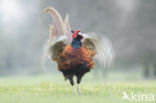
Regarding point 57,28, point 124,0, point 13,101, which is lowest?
point 13,101

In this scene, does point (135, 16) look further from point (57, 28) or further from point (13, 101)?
point (13, 101)

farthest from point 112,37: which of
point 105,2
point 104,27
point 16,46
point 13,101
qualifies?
point 13,101

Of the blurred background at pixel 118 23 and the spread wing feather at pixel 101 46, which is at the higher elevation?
the blurred background at pixel 118 23

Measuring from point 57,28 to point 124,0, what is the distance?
19624 millimetres

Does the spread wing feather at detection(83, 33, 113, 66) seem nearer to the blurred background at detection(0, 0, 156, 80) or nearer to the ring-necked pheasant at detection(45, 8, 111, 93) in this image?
the ring-necked pheasant at detection(45, 8, 111, 93)

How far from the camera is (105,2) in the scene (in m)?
30.6

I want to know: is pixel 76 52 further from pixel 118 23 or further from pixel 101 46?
pixel 118 23

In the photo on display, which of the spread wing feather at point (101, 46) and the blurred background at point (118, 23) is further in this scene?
the blurred background at point (118, 23)

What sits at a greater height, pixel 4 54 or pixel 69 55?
pixel 4 54

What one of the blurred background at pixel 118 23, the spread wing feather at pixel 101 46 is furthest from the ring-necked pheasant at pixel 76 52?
the blurred background at pixel 118 23

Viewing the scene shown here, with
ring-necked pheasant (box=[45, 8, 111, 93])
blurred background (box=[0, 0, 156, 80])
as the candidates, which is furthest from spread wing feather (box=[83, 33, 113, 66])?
blurred background (box=[0, 0, 156, 80])

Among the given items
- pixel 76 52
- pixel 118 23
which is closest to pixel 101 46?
pixel 76 52

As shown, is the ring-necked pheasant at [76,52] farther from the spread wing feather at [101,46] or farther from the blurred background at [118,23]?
the blurred background at [118,23]

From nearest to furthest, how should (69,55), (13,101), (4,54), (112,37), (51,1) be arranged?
1. (13,101)
2. (69,55)
3. (112,37)
4. (51,1)
5. (4,54)
